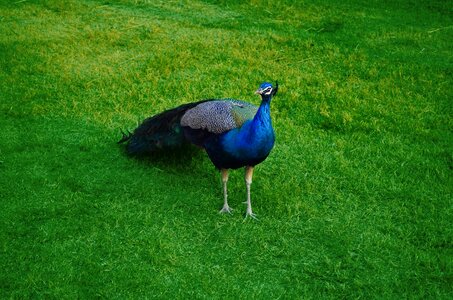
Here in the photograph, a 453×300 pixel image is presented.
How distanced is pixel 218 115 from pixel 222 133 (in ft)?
0.63

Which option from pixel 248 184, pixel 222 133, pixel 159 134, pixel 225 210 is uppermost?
pixel 222 133

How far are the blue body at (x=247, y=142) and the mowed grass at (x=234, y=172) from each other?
0.50 metres

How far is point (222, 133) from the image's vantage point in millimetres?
4117

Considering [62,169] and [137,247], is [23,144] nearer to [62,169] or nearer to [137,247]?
[62,169]

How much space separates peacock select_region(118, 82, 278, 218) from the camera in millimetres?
3947

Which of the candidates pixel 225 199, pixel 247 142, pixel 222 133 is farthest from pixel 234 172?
pixel 247 142

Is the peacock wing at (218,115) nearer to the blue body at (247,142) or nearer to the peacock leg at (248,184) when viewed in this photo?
the blue body at (247,142)

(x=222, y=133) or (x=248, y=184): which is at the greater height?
(x=222, y=133)

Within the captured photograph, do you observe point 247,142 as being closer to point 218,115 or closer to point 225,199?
point 218,115

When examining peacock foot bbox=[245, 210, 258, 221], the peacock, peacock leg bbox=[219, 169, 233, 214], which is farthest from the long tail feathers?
peacock foot bbox=[245, 210, 258, 221]

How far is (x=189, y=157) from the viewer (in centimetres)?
498

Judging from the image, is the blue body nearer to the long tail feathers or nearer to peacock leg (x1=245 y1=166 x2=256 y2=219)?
peacock leg (x1=245 y1=166 x2=256 y2=219)

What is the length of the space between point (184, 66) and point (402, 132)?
271cm

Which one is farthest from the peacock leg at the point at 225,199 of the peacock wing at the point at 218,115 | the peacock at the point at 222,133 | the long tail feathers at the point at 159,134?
the long tail feathers at the point at 159,134
